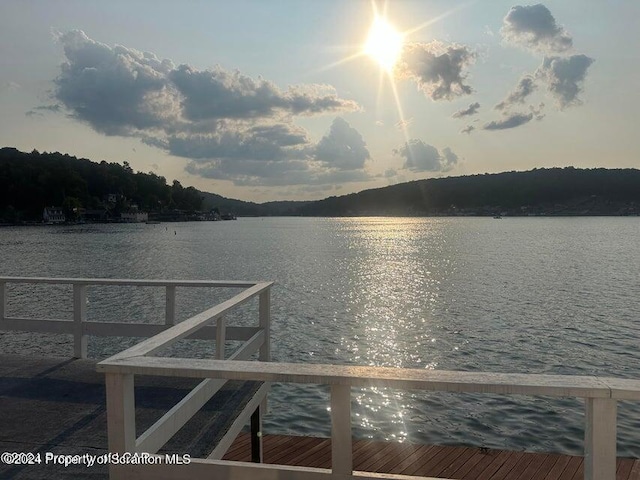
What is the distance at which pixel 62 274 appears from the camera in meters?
45.9

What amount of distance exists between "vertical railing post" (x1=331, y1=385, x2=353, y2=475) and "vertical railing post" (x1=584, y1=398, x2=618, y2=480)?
1.15 metres

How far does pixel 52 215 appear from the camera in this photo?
17638 centimetres

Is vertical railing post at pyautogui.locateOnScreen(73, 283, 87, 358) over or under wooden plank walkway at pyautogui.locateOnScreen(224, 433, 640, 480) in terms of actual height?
over

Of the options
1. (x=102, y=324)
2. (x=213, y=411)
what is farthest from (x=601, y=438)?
(x=102, y=324)

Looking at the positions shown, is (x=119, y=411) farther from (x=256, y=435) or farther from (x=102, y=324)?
(x=102, y=324)

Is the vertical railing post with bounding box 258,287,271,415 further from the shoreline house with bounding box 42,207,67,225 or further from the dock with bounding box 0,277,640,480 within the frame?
the shoreline house with bounding box 42,207,67,225

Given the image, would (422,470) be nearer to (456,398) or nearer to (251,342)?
(251,342)

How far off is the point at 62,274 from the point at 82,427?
4675cm

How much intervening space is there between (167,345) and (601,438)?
8.14ft

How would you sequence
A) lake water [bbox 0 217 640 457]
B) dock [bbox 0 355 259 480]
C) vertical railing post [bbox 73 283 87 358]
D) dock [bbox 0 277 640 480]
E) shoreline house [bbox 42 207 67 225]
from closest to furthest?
1. dock [bbox 0 277 640 480]
2. dock [bbox 0 355 259 480]
3. vertical railing post [bbox 73 283 87 358]
4. lake water [bbox 0 217 640 457]
5. shoreline house [bbox 42 207 67 225]

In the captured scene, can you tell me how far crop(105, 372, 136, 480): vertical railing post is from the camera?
2.71m

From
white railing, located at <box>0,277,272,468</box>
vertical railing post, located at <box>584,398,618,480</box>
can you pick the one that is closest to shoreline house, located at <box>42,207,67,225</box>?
white railing, located at <box>0,277,272,468</box>

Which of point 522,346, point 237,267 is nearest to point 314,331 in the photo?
point 522,346

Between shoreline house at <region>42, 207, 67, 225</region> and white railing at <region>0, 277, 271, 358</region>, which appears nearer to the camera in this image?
white railing at <region>0, 277, 271, 358</region>
